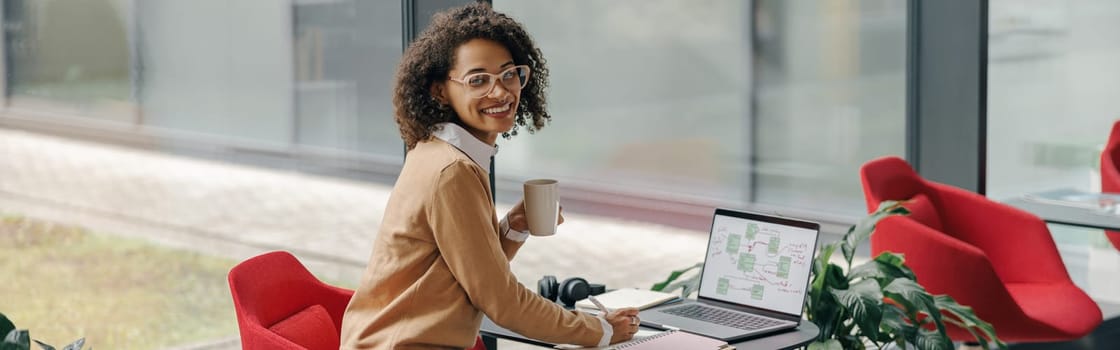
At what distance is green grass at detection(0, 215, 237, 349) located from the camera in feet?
10.6

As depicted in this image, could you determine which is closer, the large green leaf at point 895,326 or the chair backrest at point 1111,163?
the large green leaf at point 895,326

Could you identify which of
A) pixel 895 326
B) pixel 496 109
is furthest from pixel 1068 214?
pixel 496 109

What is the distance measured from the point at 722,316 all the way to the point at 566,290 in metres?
0.35

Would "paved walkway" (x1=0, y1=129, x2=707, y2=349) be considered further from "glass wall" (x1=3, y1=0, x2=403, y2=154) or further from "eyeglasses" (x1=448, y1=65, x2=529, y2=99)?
"eyeglasses" (x1=448, y1=65, x2=529, y2=99)

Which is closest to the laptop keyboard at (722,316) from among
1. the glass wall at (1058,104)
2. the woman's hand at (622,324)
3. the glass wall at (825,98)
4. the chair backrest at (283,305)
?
the woman's hand at (622,324)

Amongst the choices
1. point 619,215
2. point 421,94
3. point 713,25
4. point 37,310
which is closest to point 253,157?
point 37,310

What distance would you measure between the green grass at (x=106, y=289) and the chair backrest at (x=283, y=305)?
2.92 feet

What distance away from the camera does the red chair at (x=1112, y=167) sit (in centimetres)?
496

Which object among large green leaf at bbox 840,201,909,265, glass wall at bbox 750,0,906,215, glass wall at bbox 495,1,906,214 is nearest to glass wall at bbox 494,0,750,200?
glass wall at bbox 495,1,906,214

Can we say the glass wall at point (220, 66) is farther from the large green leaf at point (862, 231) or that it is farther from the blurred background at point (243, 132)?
the large green leaf at point (862, 231)

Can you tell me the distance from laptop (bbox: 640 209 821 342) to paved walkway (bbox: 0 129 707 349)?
1.34 metres

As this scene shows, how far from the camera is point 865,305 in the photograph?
3090 millimetres

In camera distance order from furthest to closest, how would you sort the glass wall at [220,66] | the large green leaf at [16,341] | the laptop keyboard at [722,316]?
the glass wall at [220,66], the laptop keyboard at [722,316], the large green leaf at [16,341]

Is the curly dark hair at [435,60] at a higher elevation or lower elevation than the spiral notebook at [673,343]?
higher
